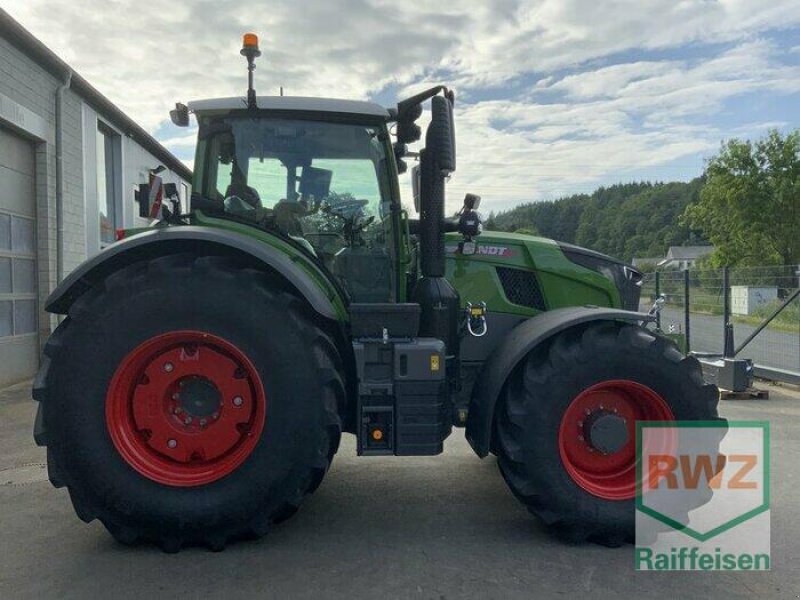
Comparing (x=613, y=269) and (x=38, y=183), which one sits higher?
(x=38, y=183)

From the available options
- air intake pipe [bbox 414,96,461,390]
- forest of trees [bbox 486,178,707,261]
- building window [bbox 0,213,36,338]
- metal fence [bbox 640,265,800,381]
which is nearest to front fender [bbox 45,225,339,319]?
air intake pipe [bbox 414,96,461,390]

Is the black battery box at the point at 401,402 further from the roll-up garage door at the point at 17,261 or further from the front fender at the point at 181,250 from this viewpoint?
the roll-up garage door at the point at 17,261

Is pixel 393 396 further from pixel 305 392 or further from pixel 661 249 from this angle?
pixel 661 249

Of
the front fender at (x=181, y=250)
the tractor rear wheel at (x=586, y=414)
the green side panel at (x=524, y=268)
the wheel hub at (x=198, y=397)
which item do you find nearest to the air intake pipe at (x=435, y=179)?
the green side panel at (x=524, y=268)

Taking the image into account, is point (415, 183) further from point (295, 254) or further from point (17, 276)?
point (17, 276)

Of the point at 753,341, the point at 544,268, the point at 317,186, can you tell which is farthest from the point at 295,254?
the point at 753,341

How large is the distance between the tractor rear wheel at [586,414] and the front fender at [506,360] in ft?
0.25

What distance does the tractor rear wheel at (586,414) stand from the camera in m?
3.44

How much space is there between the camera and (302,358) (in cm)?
330

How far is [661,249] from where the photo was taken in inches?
Result: 3019

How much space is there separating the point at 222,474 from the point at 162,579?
0.55 metres

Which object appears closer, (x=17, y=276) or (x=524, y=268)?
(x=524, y=268)

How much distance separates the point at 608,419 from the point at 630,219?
7815 cm

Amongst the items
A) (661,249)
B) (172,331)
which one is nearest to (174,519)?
(172,331)
